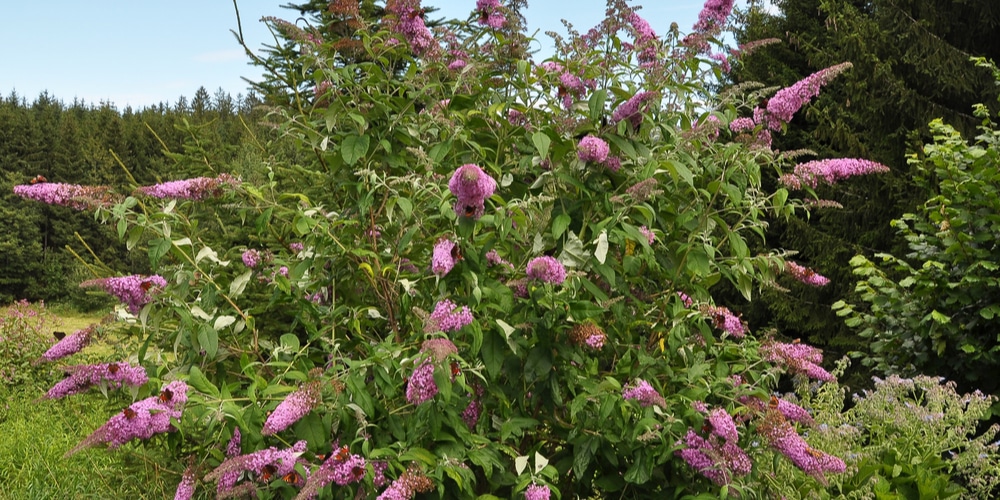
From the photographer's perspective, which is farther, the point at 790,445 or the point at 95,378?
the point at 95,378

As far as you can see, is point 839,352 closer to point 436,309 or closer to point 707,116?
point 707,116

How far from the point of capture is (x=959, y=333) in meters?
4.77

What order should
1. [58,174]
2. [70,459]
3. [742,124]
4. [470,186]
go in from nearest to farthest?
→ 1. [470,186]
2. [742,124]
3. [70,459]
4. [58,174]

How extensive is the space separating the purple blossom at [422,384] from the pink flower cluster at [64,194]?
1.15 metres

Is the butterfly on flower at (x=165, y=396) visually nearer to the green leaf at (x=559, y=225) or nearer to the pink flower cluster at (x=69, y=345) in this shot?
the pink flower cluster at (x=69, y=345)

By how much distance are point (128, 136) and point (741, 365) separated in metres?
34.0

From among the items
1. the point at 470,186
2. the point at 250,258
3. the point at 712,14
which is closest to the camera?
the point at 470,186

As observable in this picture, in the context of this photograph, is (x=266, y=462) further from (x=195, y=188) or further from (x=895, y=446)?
(x=895, y=446)

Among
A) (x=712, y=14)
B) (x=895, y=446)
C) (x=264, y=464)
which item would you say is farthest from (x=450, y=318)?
(x=895, y=446)

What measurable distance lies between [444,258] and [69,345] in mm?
1289

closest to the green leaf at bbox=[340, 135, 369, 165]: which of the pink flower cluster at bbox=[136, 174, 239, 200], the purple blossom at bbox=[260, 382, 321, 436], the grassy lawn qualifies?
the pink flower cluster at bbox=[136, 174, 239, 200]

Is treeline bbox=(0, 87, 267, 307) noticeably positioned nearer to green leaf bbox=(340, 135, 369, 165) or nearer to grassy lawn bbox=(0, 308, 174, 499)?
grassy lawn bbox=(0, 308, 174, 499)

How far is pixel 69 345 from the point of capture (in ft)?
8.05

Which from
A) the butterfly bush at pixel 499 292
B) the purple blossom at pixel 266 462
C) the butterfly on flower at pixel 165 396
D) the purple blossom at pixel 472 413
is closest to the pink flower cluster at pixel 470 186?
the butterfly bush at pixel 499 292
